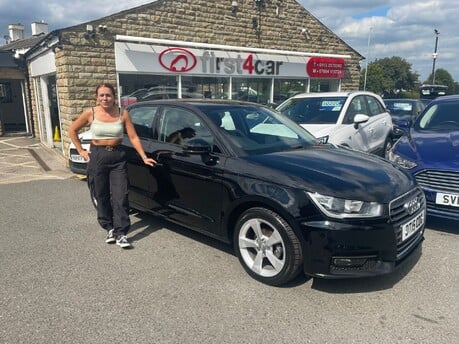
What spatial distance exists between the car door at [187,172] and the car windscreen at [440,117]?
3729mm

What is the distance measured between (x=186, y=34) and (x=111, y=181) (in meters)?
7.48

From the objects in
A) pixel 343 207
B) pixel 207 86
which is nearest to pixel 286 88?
pixel 207 86

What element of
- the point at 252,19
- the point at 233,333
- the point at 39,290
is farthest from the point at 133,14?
the point at 233,333

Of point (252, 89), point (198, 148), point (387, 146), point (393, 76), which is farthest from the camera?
point (393, 76)

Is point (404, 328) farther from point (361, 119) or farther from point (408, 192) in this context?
point (361, 119)

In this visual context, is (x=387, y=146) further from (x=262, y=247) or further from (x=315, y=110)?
(x=262, y=247)

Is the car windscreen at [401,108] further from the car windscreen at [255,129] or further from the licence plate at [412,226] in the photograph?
the licence plate at [412,226]

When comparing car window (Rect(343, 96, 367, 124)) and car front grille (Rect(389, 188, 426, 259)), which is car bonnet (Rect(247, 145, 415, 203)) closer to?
car front grille (Rect(389, 188, 426, 259))

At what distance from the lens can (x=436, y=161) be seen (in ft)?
14.0

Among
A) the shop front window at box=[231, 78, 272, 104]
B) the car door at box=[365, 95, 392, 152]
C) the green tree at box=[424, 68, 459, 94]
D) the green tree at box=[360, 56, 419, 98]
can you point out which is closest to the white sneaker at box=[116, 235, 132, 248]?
the car door at box=[365, 95, 392, 152]

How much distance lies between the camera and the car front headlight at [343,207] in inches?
112

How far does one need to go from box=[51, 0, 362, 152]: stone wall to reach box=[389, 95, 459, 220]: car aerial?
22.4 feet

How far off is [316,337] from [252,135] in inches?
79.2

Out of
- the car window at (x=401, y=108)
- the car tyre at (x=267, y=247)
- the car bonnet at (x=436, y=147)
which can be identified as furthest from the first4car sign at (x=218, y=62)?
the car tyre at (x=267, y=247)
